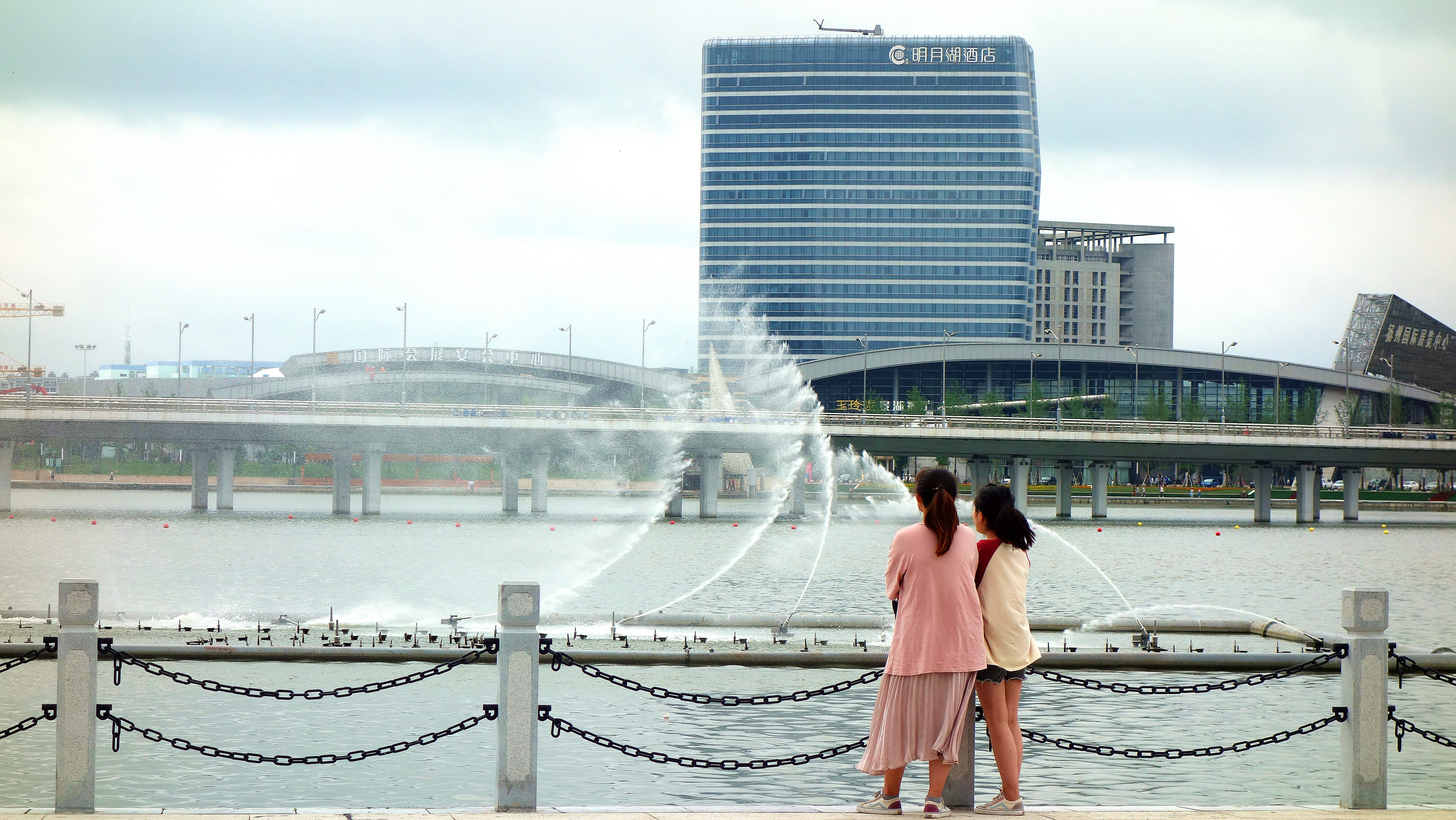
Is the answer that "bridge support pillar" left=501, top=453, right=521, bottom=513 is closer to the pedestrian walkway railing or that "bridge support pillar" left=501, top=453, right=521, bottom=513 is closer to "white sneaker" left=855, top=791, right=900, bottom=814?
the pedestrian walkway railing

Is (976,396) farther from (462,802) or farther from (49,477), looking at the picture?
(462,802)

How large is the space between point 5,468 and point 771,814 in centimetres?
9944

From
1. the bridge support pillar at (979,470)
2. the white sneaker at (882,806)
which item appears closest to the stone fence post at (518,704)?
the white sneaker at (882,806)

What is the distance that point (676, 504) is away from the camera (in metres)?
112

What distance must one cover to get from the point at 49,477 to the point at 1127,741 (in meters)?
160

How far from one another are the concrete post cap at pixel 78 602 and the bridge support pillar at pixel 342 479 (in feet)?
312

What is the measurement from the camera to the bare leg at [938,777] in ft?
33.9

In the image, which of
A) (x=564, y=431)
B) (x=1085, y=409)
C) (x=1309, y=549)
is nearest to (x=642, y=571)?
(x=1309, y=549)

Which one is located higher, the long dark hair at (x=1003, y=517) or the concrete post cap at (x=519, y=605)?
the long dark hair at (x=1003, y=517)

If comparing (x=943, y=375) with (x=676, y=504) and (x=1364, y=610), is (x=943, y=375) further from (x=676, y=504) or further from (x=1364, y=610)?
(x=1364, y=610)

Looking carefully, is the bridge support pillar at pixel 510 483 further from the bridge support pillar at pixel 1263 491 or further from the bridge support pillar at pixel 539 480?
the bridge support pillar at pixel 1263 491

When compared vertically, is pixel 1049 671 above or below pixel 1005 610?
below

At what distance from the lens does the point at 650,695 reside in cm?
2100

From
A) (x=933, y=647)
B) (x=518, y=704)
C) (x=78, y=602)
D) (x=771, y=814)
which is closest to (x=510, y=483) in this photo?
(x=78, y=602)
